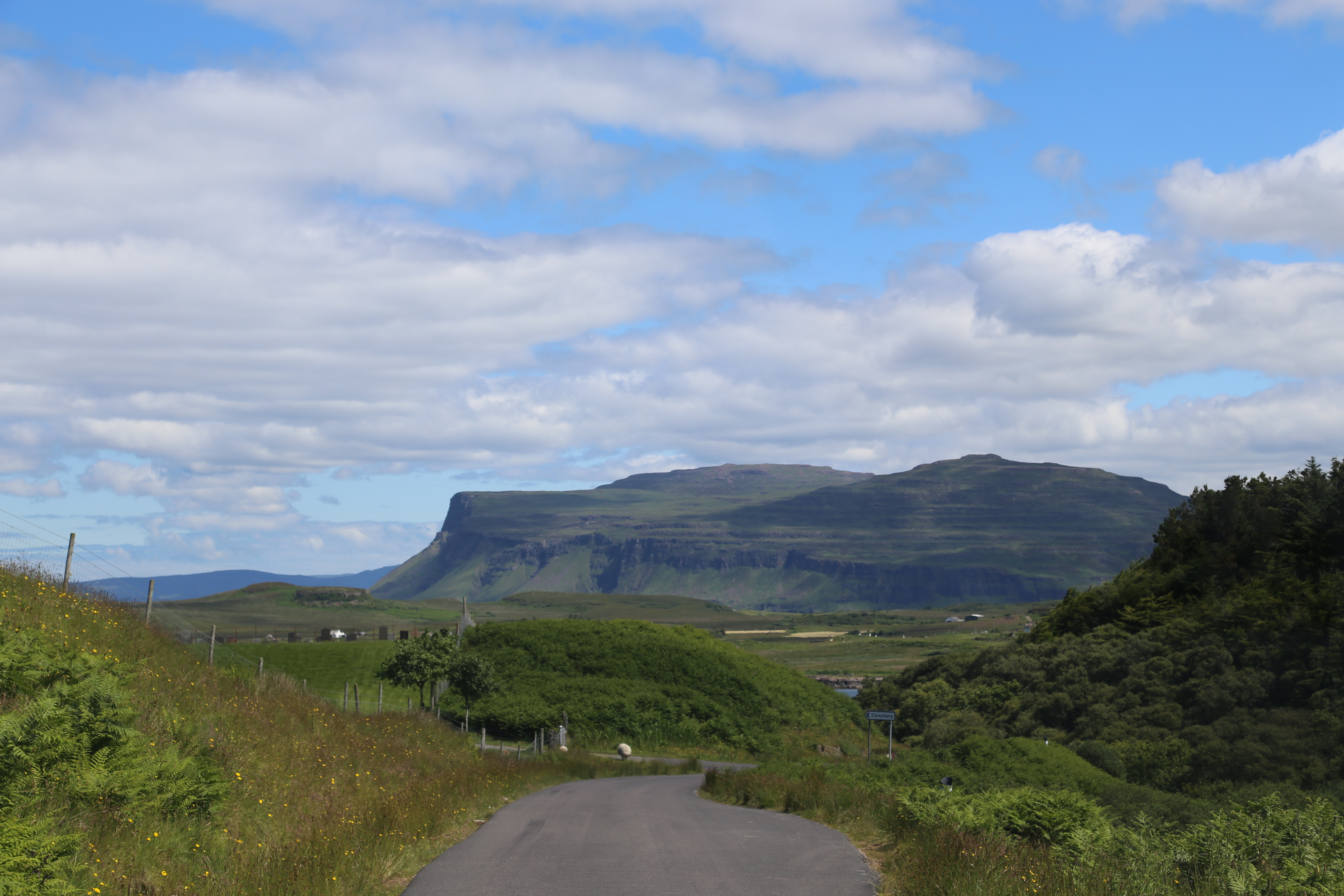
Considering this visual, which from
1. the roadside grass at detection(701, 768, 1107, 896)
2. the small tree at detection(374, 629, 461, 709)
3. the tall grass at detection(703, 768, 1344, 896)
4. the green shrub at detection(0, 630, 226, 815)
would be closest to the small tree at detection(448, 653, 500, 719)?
the small tree at detection(374, 629, 461, 709)

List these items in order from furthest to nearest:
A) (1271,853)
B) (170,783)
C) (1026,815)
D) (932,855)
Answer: (1026,815)
(170,783)
(1271,853)
(932,855)

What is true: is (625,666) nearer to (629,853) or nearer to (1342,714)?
(1342,714)

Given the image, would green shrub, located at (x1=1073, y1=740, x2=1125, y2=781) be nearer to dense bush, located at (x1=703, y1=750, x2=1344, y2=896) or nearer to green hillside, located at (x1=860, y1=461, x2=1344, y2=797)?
green hillside, located at (x1=860, y1=461, x2=1344, y2=797)

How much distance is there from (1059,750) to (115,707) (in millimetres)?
36297

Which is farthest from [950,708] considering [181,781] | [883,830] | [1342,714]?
[181,781]

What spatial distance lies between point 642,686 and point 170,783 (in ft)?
206

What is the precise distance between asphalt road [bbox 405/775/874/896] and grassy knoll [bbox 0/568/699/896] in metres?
0.86

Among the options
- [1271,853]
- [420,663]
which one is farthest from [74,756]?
[420,663]

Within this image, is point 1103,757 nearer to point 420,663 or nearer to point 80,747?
point 420,663

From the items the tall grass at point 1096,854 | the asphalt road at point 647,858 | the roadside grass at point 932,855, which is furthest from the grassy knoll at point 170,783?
the tall grass at point 1096,854

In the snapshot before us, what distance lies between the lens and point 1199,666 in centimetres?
5394

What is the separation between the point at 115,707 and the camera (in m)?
12.8

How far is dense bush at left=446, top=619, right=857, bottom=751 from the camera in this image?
68.5m

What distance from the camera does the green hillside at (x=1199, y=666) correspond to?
46.0 m
